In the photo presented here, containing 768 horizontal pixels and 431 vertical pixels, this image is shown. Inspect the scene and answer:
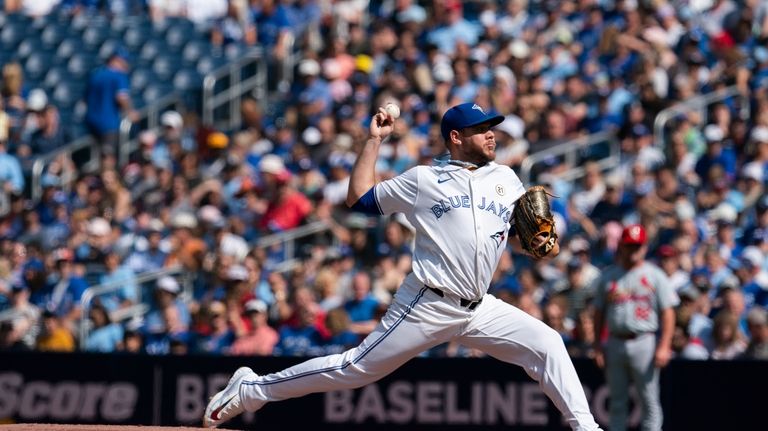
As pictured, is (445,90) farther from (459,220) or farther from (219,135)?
(459,220)

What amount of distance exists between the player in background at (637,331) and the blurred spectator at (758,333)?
4.33ft

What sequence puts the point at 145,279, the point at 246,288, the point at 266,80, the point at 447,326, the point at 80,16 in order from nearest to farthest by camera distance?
1. the point at 447,326
2. the point at 246,288
3. the point at 145,279
4. the point at 266,80
5. the point at 80,16

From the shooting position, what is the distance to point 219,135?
53.9ft

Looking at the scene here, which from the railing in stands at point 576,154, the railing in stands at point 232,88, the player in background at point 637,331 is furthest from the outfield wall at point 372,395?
the railing in stands at point 232,88

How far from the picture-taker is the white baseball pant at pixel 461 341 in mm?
7336

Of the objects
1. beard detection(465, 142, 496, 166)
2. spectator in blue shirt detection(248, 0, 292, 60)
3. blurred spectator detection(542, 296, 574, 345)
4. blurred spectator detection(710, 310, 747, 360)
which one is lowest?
blurred spectator detection(710, 310, 747, 360)

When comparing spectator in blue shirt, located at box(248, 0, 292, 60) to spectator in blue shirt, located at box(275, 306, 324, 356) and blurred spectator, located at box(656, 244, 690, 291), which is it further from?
blurred spectator, located at box(656, 244, 690, 291)

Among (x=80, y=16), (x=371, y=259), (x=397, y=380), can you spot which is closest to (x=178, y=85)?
(x=80, y=16)

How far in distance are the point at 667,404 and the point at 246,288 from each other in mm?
4046

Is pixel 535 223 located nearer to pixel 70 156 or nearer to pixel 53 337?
pixel 53 337

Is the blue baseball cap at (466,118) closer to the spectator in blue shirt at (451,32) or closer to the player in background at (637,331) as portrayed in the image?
the player in background at (637,331)

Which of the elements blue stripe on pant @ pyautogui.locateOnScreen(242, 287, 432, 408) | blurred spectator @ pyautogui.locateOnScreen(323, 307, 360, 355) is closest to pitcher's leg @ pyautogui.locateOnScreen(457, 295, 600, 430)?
blue stripe on pant @ pyautogui.locateOnScreen(242, 287, 432, 408)

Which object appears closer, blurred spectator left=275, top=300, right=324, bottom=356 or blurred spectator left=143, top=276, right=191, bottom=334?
blurred spectator left=275, top=300, right=324, bottom=356

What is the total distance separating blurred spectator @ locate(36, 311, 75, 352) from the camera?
13352mm
